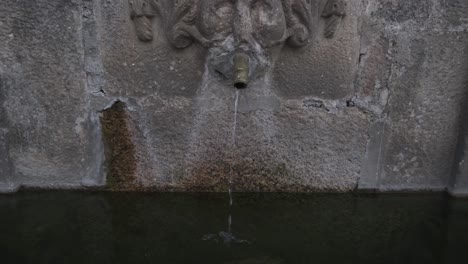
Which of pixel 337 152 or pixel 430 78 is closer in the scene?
pixel 430 78

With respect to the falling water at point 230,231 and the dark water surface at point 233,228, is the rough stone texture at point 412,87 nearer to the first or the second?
the dark water surface at point 233,228

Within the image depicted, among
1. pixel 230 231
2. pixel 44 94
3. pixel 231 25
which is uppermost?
pixel 231 25

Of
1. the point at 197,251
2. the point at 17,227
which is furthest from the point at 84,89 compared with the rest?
the point at 197,251

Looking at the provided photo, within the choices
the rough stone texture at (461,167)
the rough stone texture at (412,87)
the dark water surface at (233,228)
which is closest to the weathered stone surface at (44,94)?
the dark water surface at (233,228)

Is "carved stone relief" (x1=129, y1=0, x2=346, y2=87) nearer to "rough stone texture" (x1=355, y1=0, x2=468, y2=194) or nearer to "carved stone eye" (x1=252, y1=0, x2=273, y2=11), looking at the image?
"carved stone eye" (x1=252, y1=0, x2=273, y2=11)

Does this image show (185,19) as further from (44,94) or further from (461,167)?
(461,167)

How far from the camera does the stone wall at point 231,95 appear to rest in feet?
6.49

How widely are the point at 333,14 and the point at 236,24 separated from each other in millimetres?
389

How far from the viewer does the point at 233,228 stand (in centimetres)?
211

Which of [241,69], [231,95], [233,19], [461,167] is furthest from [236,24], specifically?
[461,167]

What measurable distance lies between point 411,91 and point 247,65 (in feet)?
2.42

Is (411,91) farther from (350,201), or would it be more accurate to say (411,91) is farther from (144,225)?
(144,225)

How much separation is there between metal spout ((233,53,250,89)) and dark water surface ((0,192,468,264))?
0.61 metres

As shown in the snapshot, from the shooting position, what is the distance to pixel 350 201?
2314 millimetres
